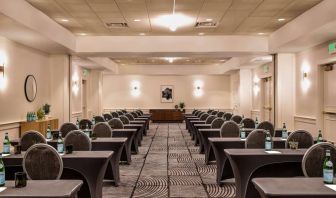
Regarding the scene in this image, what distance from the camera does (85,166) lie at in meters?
4.50

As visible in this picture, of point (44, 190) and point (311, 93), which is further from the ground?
point (311, 93)

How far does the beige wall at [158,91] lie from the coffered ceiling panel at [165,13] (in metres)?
11.8

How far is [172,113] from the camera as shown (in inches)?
896

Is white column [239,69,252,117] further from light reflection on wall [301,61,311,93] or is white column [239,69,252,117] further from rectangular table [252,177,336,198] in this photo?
rectangular table [252,177,336,198]

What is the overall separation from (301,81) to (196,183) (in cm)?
690

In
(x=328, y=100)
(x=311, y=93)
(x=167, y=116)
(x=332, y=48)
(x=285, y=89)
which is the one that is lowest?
(x=167, y=116)

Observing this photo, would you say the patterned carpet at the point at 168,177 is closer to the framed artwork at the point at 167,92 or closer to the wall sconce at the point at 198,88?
the framed artwork at the point at 167,92

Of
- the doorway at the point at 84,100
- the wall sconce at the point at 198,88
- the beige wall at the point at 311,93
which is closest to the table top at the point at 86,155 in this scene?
the beige wall at the point at 311,93

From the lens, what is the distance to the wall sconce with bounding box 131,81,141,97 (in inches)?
923

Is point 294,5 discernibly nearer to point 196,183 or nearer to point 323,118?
point 323,118

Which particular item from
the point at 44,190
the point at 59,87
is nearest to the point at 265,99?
the point at 59,87

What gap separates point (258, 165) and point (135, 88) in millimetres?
19138

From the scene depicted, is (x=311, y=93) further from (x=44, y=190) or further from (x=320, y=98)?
(x=44, y=190)

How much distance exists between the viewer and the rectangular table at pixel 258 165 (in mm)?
4625
